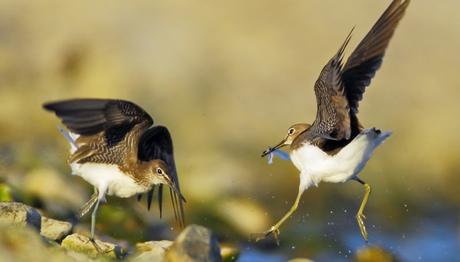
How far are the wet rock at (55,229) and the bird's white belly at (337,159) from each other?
9.11 ft

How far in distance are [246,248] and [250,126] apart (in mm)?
3136

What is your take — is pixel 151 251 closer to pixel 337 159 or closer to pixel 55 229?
pixel 55 229

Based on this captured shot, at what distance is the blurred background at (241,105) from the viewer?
48.9ft

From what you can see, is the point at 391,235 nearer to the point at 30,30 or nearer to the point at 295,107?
the point at 295,107

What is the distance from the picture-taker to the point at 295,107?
17.5m

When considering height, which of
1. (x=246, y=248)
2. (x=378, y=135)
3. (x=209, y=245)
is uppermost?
(x=378, y=135)

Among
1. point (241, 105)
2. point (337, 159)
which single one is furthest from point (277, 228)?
point (241, 105)

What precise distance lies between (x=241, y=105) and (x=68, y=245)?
19.3 ft

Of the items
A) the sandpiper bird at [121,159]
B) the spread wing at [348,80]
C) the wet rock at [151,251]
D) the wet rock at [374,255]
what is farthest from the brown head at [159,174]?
the wet rock at [374,255]

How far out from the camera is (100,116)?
1190cm

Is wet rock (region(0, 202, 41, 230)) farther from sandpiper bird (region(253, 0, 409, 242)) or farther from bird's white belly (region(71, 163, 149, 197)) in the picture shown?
sandpiper bird (region(253, 0, 409, 242))

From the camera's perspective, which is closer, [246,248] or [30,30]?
[246,248]

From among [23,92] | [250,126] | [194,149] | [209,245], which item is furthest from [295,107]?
[209,245]

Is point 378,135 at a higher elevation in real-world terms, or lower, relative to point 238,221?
higher
